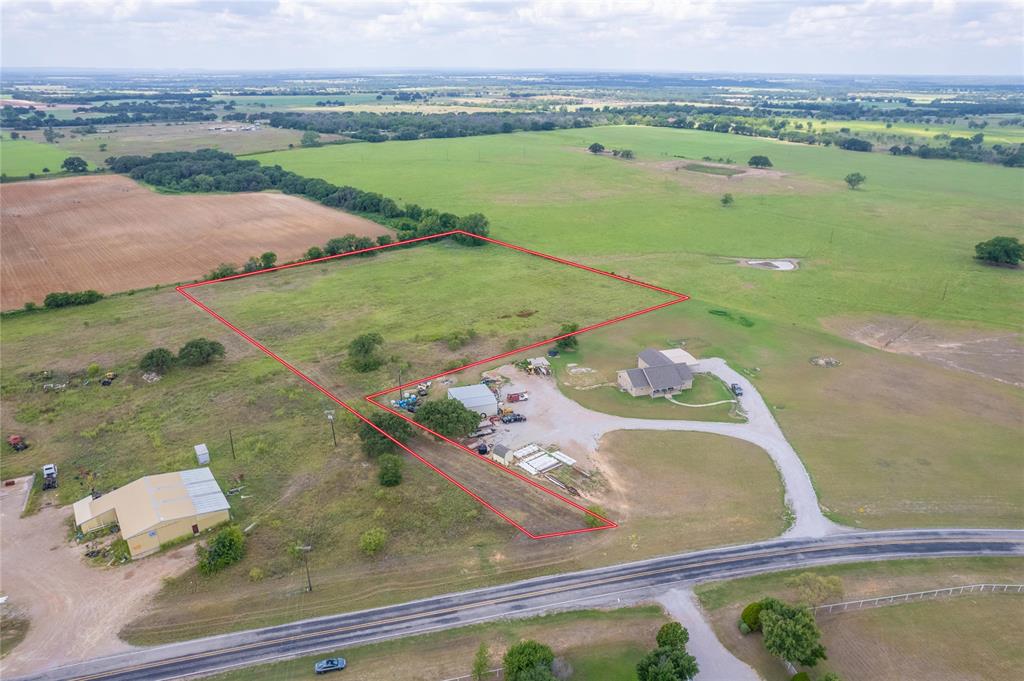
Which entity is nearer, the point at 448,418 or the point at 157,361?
the point at 448,418

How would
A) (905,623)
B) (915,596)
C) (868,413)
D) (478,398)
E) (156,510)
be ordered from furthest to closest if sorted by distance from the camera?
(868,413) → (478,398) → (156,510) → (915,596) → (905,623)

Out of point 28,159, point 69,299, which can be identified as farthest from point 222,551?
point 28,159

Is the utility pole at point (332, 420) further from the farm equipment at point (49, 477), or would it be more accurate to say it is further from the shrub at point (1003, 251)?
the shrub at point (1003, 251)

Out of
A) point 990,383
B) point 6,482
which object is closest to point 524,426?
point 6,482

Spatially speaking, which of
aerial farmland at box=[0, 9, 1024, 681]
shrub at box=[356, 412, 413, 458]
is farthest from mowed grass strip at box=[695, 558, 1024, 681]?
shrub at box=[356, 412, 413, 458]

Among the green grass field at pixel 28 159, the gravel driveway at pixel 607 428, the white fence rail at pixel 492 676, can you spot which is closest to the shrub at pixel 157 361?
the gravel driveway at pixel 607 428

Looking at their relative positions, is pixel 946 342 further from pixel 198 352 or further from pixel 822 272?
pixel 198 352
